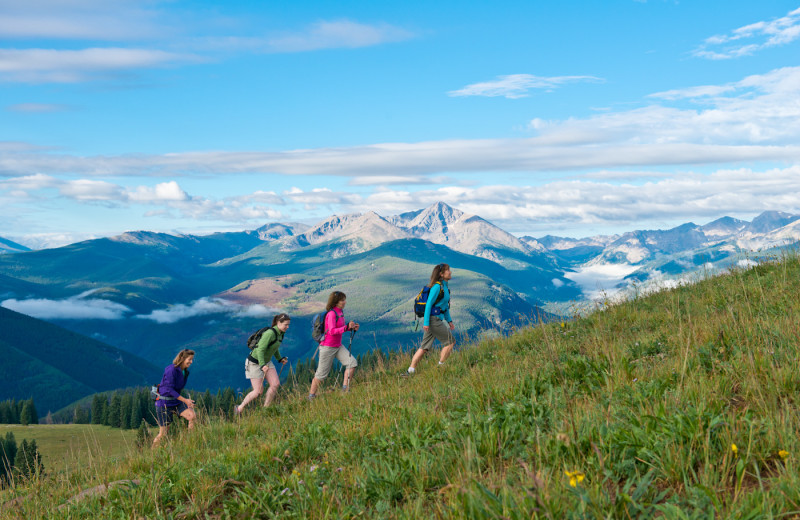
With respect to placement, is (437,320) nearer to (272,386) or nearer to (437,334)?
(437,334)

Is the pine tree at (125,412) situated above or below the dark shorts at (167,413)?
below

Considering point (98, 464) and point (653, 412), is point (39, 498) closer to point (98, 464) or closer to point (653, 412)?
point (98, 464)

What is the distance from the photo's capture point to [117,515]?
15.4ft

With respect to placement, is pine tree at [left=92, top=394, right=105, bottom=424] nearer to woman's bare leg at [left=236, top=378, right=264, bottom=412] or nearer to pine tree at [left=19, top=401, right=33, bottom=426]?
pine tree at [left=19, top=401, right=33, bottom=426]

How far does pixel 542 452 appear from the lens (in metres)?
4.02

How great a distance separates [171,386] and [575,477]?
967cm

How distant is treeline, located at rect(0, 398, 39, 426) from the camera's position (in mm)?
131500

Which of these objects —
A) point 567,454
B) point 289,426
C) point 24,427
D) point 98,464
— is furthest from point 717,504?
point 24,427

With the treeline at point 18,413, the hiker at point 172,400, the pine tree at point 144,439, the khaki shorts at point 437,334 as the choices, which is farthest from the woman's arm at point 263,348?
the treeline at point 18,413

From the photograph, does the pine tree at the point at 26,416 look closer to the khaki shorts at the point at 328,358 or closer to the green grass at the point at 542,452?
the khaki shorts at the point at 328,358

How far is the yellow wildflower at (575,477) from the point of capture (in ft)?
10.0

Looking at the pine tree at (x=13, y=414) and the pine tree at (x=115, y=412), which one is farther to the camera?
the pine tree at (x=13, y=414)

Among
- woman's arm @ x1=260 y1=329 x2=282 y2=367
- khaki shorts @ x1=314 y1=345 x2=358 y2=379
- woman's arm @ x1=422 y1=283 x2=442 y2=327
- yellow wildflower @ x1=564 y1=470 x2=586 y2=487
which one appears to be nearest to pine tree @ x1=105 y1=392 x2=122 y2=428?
woman's arm @ x1=260 y1=329 x2=282 y2=367

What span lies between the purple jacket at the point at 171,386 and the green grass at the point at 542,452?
10.4 feet
